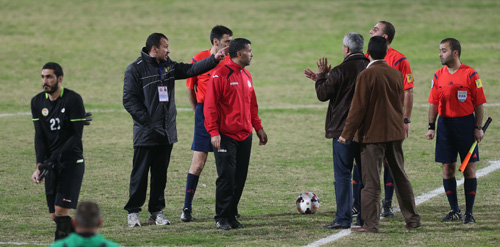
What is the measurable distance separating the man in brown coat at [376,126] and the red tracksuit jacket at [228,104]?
4.03ft

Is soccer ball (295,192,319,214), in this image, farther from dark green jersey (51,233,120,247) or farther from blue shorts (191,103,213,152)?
dark green jersey (51,233,120,247)

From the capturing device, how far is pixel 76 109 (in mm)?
7922

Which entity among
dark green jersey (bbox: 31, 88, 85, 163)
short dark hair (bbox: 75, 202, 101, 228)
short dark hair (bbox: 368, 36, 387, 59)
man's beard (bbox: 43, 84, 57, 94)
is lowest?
short dark hair (bbox: 75, 202, 101, 228)

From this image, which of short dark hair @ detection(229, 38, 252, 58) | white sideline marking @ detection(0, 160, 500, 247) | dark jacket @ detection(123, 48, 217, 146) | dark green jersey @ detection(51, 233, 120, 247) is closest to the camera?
dark green jersey @ detection(51, 233, 120, 247)

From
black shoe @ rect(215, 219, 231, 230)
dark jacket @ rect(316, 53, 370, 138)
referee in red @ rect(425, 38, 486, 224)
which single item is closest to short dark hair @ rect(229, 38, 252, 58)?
dark jacket @ rect(316, 53, 370, 138)

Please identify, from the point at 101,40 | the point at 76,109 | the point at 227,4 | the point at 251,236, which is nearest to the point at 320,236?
the point at 251,236

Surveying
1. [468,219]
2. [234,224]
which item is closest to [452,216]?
[468,219]

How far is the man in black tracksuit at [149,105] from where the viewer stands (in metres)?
9.23

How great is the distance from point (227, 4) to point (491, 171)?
90.7 feet

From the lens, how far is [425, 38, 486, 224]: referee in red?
30.3 feet

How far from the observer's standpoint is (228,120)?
903cm

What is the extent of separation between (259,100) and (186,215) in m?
12.8

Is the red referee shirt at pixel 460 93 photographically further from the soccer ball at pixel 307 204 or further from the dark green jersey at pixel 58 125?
the dark green jersey at pixel 58 125

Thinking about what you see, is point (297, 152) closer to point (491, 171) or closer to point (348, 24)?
point (491, 171)
